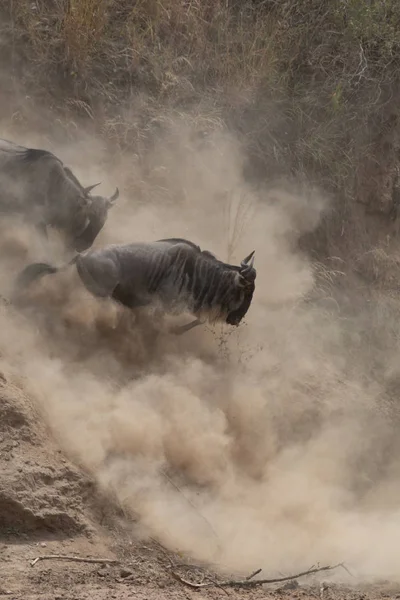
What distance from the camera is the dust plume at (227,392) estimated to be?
6125 mm

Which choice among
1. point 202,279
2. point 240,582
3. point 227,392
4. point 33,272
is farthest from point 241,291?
point 240,582

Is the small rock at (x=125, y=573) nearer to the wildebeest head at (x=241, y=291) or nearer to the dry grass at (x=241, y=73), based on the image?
the wildebeest head at (x=241, y=291)

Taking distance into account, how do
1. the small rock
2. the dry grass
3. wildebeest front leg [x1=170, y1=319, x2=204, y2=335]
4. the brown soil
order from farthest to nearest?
1. the dry grass
2. wildebeest front leg [x1=170, y1=319, x2=204, y2=335]
3. the small rock
4. the brown soil

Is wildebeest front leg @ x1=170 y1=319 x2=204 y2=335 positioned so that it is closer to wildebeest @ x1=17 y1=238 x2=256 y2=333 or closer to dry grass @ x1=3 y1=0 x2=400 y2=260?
wildebeest @ x1=17 y1=238 x2=256 y2=333

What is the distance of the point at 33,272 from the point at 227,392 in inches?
85.2

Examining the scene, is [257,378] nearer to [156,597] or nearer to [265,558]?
[265,558]

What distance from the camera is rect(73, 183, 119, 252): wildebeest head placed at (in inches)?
306

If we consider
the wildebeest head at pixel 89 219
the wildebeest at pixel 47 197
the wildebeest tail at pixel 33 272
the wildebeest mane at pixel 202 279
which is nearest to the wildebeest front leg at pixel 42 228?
the wildebeest at pixel 47 197

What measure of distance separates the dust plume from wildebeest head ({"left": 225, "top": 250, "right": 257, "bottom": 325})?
44cm

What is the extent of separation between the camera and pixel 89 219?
308 inches

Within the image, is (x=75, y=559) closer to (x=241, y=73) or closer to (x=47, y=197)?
(x=47, y=197)

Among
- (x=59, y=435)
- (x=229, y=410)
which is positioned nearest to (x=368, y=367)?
(x=229, y=410)

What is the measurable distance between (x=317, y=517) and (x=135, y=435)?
1.70 meters

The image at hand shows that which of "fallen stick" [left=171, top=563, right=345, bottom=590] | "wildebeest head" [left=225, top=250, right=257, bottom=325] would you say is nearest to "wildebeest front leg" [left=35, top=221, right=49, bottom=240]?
"wildebeest head" [left=225, top=250, right=257, bottom=325]
